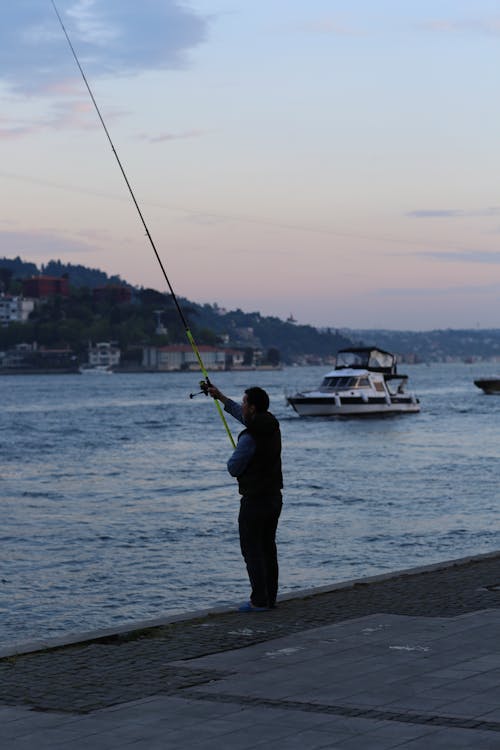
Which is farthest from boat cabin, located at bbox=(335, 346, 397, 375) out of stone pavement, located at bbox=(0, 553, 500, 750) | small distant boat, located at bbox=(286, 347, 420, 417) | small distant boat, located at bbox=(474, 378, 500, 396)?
stone pavement, located at bbox=(0, 553, 500, 750)

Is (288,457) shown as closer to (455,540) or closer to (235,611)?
(455,540)

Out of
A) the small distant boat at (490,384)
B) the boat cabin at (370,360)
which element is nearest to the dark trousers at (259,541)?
the boat cabin at (370,360)

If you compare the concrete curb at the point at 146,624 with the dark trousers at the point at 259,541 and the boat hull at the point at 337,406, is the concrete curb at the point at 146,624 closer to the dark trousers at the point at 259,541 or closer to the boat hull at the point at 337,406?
the dark trousers at the point at 259,541

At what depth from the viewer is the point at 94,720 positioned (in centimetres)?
670

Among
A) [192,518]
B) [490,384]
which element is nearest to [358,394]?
[192,518]

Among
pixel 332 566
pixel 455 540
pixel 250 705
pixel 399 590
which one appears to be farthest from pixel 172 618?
pixel 455 540

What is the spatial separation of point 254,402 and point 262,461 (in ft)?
1.60

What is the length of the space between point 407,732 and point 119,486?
1144 inches

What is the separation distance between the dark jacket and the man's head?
4 centimetres

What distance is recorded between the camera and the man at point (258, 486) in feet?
34.0

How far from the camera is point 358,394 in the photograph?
75500mm

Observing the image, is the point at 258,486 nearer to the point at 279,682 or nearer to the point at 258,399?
the point at 258,399

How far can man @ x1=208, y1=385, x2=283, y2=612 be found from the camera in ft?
34.0

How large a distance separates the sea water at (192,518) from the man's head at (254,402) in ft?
15.0
